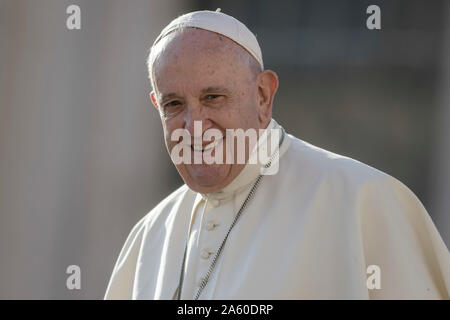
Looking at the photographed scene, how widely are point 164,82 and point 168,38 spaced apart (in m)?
0.20

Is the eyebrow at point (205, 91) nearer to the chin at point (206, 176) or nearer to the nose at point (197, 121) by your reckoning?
the nose at point (197, 121)

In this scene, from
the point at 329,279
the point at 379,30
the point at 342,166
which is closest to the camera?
the point at 329,279

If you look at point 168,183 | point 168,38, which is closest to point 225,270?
point 168,38

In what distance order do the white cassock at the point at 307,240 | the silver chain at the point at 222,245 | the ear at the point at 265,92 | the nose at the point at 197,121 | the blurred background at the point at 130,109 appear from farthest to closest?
the blurred background at the point at 130,109 < the ear at the point at 265,92 < the silver chain at the point at 222,245 < the nose at the point at 197,121 < the white cassock at the point at 307,240

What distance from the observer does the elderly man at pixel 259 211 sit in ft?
10.3

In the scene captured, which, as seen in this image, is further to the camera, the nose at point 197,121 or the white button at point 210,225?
the white button at point 210,225

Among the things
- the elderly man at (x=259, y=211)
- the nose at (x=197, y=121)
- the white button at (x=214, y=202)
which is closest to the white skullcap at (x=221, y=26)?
the elderly man at (x=259, y=211)

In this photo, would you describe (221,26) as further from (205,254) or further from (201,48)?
(205,254)

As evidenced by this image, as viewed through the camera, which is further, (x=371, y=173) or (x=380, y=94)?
(x=380, y=94)

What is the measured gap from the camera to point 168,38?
3.43 meters

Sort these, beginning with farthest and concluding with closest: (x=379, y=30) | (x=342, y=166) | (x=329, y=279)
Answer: (x=379, y=30) → (x=342, y=166) → (x=329, y=279)

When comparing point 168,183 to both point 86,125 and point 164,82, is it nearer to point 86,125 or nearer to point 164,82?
point 86,125

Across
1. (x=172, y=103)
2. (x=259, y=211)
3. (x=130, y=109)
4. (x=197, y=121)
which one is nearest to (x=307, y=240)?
(x=259, y=211)

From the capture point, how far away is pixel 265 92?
3.52m
